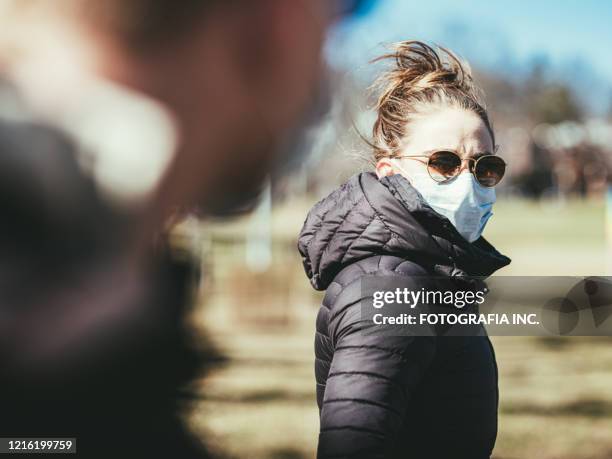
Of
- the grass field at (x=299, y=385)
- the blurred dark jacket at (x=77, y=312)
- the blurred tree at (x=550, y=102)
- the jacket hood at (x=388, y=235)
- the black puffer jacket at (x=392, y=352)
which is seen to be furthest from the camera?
the blurred tree at (x=550, y=102)

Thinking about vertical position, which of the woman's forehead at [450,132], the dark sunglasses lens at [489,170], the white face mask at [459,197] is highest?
the woman's forehead at [450,132]

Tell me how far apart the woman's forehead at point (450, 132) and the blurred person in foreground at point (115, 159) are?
1138 mm

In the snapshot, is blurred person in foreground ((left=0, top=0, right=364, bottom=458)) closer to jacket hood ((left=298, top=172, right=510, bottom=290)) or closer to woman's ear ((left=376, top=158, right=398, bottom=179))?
jacket hood ((left=298, top=172, right=510, bottom=290))

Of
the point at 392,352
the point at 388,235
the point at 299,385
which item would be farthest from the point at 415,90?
the point at 299,385

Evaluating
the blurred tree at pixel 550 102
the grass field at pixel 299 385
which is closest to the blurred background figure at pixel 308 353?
the grass field at pixel 299 385

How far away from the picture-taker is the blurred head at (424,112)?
1.58m

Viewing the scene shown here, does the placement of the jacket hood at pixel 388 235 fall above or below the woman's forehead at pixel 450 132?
below

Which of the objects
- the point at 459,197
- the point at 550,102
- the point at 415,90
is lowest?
the point at 459,197

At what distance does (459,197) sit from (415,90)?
275 mm

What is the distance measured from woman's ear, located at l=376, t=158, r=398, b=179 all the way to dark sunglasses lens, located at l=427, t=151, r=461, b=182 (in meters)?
0.09

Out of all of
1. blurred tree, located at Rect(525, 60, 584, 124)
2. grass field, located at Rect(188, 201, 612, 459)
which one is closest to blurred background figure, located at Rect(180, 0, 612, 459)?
grass field, located at Rect(188, 201, 612, 459)

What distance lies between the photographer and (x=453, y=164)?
62.3 inches

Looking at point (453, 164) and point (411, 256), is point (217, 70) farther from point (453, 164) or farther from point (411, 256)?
point (453, 164)

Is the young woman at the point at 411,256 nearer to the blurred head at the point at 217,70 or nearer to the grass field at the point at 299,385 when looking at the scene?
the grass field at the point at 299,385
